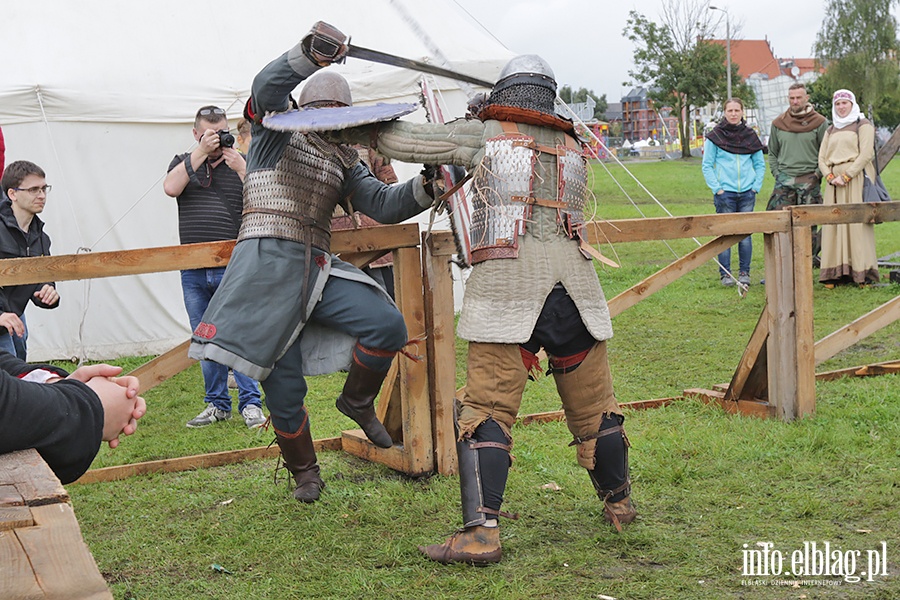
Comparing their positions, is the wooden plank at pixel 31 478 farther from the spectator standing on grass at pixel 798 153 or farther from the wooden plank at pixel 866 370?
the spectator standing on grass at pixel 798 153

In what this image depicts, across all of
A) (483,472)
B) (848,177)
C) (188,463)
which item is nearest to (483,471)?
(483,472)

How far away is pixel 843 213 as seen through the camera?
17.5 ft

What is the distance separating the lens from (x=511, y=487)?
4.33 metres

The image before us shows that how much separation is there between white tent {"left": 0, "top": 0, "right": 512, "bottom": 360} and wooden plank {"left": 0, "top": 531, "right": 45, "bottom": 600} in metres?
6.84

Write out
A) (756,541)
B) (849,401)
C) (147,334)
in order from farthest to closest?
(147,334), (849,401), (756,541)

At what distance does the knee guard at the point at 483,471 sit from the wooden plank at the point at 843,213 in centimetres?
241

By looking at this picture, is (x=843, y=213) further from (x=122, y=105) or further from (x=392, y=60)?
(x=122, y=105)

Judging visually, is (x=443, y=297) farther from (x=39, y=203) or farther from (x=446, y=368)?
(x=39, y=203)

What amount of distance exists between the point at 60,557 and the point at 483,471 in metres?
2.20

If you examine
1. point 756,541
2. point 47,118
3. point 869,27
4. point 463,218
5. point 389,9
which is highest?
point 869,27

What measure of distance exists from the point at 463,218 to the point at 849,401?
278 cm

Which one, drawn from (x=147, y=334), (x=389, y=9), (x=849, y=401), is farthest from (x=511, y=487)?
(x=389, y=9)

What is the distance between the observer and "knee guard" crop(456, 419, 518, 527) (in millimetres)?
3504

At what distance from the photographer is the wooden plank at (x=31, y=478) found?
5.30 feet
